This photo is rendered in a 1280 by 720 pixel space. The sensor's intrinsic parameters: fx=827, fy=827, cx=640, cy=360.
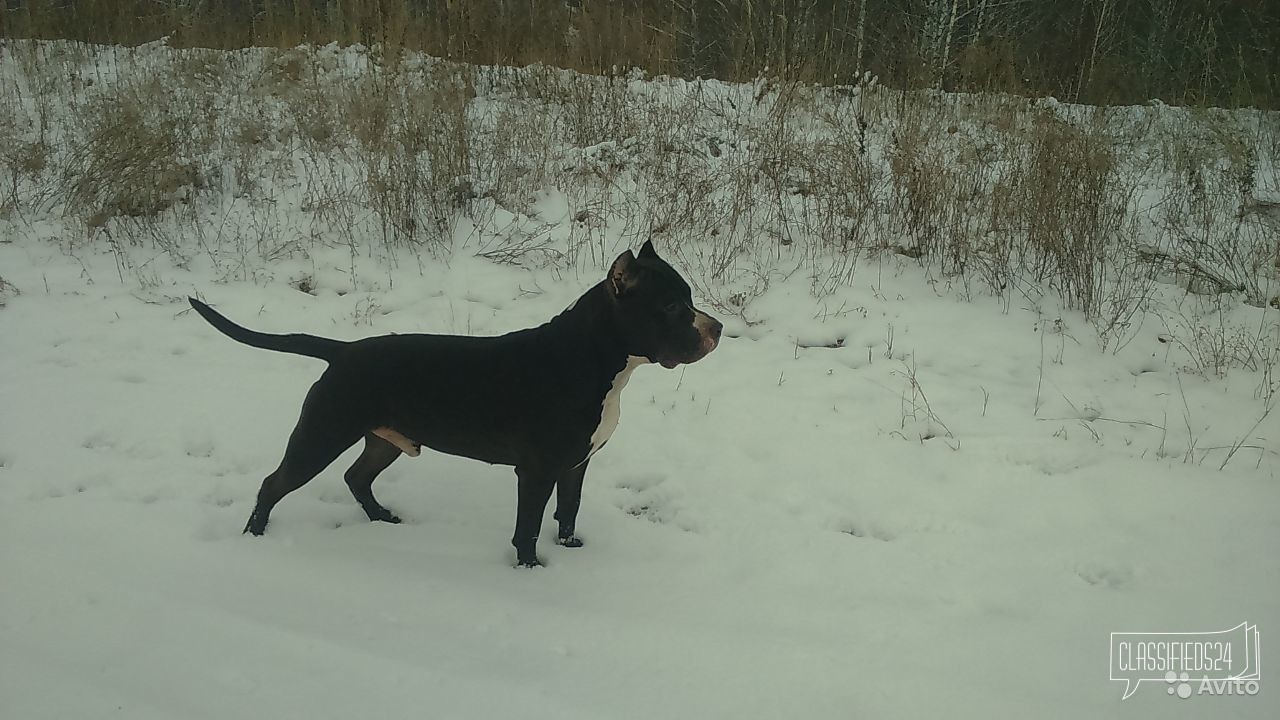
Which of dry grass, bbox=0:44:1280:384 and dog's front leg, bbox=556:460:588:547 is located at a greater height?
dry grass, bbox=0:44:1280:384

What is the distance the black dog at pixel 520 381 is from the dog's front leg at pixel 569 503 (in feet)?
0.68

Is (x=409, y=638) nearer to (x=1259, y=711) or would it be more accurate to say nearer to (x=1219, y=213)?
(x=1259, y=711)

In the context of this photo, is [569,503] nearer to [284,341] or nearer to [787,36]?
[284,341]

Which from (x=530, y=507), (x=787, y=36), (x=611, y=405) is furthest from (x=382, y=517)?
(x=787, y=36)

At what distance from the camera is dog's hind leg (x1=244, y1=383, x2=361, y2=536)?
2.71 m

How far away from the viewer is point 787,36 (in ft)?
27.7

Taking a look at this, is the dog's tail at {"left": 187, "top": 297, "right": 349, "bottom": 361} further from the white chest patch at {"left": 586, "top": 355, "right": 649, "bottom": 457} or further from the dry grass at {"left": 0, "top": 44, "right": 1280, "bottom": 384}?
the dry grass at {"left": 0, "top": 44, "right": 1280, "bottom": 384}

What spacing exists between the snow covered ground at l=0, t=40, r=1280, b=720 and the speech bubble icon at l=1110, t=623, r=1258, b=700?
4 cm

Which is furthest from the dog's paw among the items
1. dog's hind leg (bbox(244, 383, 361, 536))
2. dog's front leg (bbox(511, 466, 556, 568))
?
dog's front leg (bbox(511, 466, 556, 568))

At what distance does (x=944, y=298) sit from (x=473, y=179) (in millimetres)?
3595

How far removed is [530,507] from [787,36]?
→ 708 centimetres

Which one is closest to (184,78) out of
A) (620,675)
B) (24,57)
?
(24,57)

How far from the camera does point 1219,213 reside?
6113 millimetres

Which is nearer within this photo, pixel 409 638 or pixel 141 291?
pixel 409 638
